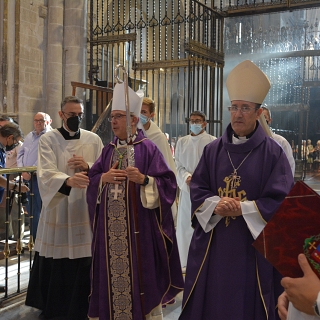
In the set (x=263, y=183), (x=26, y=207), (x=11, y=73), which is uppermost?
(x=11, y=73)

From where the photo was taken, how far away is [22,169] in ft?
13.9

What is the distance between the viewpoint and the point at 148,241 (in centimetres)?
333

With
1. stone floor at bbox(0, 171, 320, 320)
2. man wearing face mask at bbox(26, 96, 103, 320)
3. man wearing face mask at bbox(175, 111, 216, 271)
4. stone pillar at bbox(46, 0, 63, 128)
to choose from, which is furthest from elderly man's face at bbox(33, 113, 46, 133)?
stone pillar at bbox(46, 0, 63, 128)

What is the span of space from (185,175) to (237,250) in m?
2.88

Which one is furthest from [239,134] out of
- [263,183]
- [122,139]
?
[122,139]

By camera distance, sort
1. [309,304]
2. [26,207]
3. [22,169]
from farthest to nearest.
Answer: [26,207]
[22,169]
[309,304]

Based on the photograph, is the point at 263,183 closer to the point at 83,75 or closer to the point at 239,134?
the point at 239,134

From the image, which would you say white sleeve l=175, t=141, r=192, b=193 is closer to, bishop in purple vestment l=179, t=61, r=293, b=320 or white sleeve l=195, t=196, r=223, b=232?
bishop in purple vestment l=179, t=61, r=293, b=320

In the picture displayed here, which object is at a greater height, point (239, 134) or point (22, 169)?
point (239, 134)

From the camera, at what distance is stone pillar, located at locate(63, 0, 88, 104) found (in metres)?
10.2

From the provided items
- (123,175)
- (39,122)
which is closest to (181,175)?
(39,122)

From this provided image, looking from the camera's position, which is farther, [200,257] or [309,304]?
[200,257]

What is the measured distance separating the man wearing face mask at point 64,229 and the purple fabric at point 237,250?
4.21ft

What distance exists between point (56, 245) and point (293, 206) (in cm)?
273
